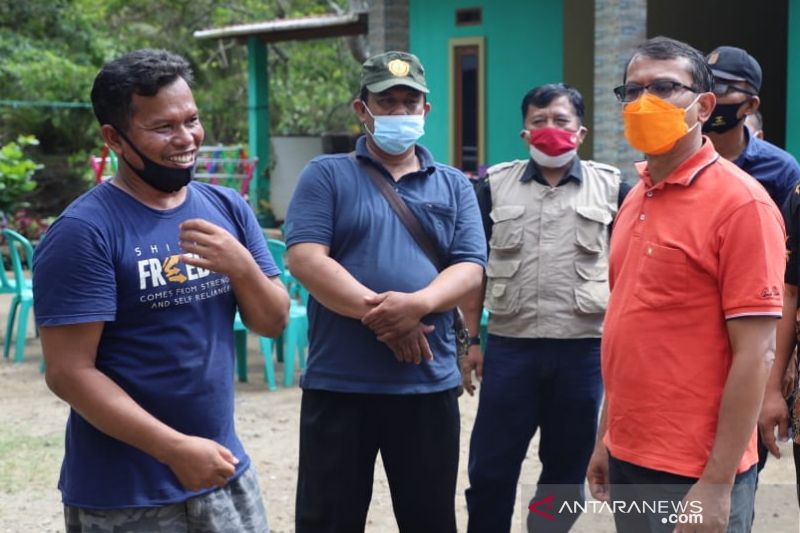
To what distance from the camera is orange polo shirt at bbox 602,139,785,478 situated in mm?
2570

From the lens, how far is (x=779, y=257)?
2586mm

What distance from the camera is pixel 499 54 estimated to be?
38.9 feet

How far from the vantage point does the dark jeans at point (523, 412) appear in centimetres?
420

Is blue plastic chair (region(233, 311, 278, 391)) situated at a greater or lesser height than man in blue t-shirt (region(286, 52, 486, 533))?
lesser

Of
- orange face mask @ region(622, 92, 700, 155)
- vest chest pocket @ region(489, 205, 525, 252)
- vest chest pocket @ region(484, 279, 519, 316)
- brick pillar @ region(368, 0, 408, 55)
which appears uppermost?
brick pillar @ region(368, 0, 408, 55)

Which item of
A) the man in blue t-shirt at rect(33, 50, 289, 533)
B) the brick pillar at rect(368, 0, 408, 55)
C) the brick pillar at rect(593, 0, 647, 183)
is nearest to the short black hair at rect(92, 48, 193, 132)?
the man in blue t-shirt at rect(33, 50, 289, 533)

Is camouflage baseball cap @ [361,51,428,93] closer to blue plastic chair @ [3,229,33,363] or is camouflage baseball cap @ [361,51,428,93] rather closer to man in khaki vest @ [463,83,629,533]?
man in khaki vest @ [463,83,629,533]

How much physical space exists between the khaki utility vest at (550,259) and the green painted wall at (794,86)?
5132mm

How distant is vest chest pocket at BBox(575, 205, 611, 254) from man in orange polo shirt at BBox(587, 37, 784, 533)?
1296 millimetres

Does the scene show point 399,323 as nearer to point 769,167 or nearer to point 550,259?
point 550,259

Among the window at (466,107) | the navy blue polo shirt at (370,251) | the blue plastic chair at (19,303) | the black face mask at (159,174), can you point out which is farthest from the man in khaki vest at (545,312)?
the window at (466,107)

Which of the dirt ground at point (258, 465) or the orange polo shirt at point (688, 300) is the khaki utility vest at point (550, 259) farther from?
the orange polo shirt at point (688, 300)

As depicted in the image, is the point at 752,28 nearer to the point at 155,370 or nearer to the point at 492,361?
the point at 492,361

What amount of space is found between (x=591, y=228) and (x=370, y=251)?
1.10 meters
